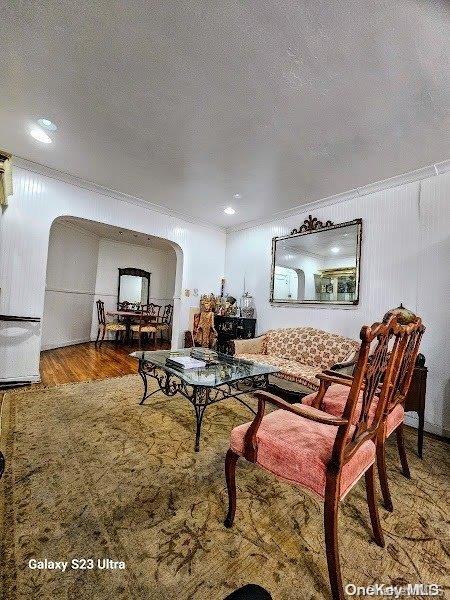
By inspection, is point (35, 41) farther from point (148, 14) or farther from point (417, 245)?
point (417, 245)

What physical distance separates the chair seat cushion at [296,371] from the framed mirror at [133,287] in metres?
4.79

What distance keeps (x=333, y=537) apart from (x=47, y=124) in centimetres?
359

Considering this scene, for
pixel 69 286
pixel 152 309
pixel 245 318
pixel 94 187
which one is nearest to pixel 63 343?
pixel 69 286

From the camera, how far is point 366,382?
1105 mm

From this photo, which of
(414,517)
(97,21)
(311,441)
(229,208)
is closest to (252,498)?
(311,441)

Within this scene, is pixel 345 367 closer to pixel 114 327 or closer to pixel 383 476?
pixel 383 476

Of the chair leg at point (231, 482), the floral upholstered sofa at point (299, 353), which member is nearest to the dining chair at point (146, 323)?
the floral upholstered sofa at point (299, 353)

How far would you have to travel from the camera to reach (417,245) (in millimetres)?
2912

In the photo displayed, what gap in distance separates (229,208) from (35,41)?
2907 millimetres

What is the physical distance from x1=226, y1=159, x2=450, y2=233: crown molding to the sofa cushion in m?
1.79

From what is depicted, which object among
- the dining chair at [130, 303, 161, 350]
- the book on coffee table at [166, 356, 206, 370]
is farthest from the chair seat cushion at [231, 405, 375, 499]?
the dining chair at [130, 303, 161, 350]

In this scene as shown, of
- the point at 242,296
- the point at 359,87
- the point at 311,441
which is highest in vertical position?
the point at 359,87

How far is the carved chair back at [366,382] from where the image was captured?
98 centimetres

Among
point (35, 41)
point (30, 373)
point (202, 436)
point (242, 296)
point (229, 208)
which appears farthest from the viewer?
point (242, 296)
